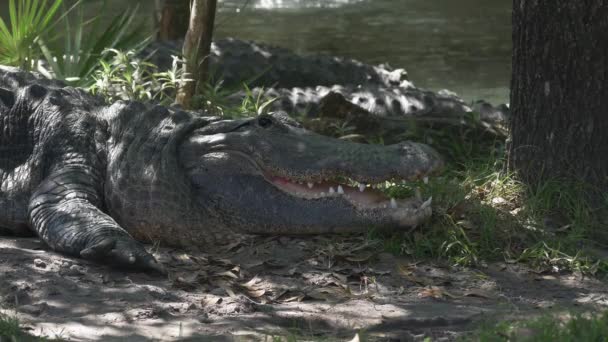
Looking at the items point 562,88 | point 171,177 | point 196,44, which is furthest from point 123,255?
point 196,44

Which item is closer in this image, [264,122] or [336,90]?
[264,122]

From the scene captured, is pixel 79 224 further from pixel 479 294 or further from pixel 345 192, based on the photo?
pixel 479 294

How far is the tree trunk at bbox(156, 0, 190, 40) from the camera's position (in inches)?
396

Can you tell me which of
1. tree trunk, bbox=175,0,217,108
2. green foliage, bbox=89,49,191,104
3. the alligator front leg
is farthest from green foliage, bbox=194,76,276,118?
the alligator front leg

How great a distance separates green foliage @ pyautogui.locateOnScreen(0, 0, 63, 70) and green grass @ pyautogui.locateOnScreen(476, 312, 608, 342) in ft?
16.2

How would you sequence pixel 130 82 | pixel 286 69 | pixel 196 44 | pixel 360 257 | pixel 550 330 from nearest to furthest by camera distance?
pixel 550 330
pixel 360 257
pixel 130 82
pixel 196 44
pixel 286 69

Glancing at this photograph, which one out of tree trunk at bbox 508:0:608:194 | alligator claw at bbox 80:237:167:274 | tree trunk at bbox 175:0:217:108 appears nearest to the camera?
alligator claw at bbox 80:237:167:274

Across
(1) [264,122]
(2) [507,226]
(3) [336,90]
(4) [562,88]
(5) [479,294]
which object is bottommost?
(5) [479,294]

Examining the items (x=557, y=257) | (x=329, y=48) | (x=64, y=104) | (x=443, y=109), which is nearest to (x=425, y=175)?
(x=557, y=257)

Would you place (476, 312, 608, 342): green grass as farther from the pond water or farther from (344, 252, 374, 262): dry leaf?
the pond water

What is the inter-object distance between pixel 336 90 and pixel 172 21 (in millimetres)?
2148

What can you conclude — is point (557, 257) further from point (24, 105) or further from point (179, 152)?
point (24, 105)

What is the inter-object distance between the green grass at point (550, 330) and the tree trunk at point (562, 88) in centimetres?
198

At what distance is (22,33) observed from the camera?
301 inches
